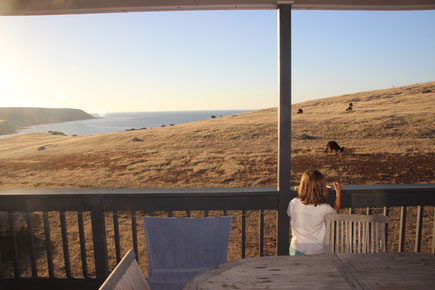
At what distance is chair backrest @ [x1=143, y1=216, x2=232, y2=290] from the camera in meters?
1.70

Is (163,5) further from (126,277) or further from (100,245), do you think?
(100,245)

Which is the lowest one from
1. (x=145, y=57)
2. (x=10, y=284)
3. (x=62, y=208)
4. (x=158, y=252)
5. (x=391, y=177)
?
(x=391, y=177)

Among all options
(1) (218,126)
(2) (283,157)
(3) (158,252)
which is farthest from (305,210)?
(1) (218,126)

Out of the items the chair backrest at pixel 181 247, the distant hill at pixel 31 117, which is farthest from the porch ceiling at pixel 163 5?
the distant hill at pixel 31 117

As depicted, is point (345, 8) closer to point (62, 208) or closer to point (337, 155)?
point (62, 208)

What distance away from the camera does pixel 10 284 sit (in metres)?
2.33

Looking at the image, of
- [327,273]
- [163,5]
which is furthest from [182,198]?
[163,5]

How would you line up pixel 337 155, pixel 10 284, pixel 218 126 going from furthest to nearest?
1. pixel 218 126
2. pixel 337 155
3. pixel 10 284

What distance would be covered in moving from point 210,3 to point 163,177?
9259mm

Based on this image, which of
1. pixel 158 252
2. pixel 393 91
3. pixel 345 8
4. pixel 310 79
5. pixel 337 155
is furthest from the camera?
pixel 393 91

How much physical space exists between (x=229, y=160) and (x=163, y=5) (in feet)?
36.2

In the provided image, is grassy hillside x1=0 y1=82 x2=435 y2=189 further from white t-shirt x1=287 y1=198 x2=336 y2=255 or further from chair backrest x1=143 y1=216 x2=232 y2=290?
chair backrest x1=143 y1=216 x2=232 y2=290

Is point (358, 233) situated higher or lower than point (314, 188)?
lower

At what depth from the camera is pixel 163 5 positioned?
2012 millimetres
